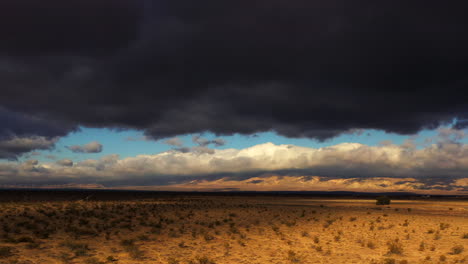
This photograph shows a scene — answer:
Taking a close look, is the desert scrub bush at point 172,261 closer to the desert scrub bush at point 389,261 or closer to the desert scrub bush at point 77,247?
the desert scrub bush at point 77,247

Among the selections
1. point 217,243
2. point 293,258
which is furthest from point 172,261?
point 217,243

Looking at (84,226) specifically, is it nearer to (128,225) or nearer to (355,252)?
(128,225)

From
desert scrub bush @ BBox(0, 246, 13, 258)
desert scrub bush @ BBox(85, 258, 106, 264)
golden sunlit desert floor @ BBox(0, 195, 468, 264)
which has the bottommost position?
golden sunlit desert floor @ BBox(0, 195, 468, 264)

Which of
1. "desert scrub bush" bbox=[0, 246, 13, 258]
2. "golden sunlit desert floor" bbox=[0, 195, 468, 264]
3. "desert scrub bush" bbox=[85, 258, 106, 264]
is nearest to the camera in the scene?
"desert scrub bush" bbox=[85, 258, 106, 264]

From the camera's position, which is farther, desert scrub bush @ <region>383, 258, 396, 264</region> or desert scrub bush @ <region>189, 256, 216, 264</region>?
desert scrub bush @ <region>189, 256, 216, 264</region>

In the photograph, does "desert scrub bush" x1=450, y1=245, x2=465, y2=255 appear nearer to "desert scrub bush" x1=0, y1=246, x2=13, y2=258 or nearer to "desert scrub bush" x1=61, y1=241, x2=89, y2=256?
"desert scrub bush" x1=61, y1=241, x2=89, y2=256

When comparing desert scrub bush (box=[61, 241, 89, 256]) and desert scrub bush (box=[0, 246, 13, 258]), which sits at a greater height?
desert scrub bush (box=[0, 246, 13, 258])

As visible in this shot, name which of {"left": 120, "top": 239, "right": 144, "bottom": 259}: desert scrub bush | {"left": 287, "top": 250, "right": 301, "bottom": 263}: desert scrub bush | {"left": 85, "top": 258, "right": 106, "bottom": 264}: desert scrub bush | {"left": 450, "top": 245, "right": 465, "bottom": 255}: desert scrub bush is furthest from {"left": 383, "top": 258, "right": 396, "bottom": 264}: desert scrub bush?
{"left": 85, "top": 258, "right": 106, "bottom": 264}: desert scrub bush

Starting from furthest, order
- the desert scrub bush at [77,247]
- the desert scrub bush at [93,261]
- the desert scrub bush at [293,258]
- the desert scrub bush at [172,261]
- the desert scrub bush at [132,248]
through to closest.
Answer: the desert scrub bush at [77,247] < the desert scrub bush at [132,248] < the desert scrub bush at [293,258] < the desert scrub bush at [172,261] < the desert scrub bush at [93,261]

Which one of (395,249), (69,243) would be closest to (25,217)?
(69,243)

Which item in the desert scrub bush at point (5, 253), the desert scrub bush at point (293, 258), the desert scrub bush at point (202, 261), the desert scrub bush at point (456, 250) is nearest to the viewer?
the desert scrub bush at point (202, 261)

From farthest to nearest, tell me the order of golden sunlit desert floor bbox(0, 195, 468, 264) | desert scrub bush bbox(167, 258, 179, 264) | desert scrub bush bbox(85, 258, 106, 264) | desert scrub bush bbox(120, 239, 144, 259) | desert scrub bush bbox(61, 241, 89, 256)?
desert scrub bush bbox(61, 241, 89, 256)
desert scrub bush bbox(120, 239, 144, 259)
golden sunlit desert floor bbox(0, 195, 468, 264)
desert scrub bush bbox(167, 258, 179, 264)
desert scrub bush bbox(85, 258, 106, 264)

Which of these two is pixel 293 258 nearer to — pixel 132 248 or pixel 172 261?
pixel 172 261

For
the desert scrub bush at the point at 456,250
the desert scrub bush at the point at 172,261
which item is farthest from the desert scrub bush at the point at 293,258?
the desert scrub bush at the point at 456,250
